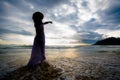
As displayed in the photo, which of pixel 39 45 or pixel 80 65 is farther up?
pixel 39 45

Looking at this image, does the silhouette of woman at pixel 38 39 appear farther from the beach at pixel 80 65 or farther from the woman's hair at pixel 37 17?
the beach at pixel 80 65

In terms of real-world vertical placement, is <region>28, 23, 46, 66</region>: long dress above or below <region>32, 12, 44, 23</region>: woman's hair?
below

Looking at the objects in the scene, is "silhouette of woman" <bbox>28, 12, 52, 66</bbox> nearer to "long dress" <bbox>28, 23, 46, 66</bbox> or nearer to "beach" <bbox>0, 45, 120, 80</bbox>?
"long dress" <bbox>28, 23, 46, 66</bbox>

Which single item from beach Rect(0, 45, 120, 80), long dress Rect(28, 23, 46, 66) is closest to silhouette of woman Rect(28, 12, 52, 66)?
long dress Rect(28, 23, 46, 66)

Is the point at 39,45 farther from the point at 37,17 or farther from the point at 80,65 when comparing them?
the point at 80,65

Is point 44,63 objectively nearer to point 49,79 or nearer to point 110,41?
point 49,79

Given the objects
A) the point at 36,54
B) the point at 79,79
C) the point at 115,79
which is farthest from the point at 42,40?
the point at 115,79

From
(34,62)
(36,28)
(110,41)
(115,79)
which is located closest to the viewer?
(115,79)

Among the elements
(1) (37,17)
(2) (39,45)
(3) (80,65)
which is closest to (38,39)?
(2) (39,45)

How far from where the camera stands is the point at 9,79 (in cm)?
486

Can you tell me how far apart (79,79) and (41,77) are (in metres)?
1.55

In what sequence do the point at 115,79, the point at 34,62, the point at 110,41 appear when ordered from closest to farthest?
1. the point at 115,79
2. the point at 34,62
3. the point at 110,41

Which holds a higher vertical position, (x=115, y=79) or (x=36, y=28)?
(x=36, y=28)

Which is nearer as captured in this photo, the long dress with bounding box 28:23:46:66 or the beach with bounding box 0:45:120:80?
the beach with bounding box 0:45:120:80
